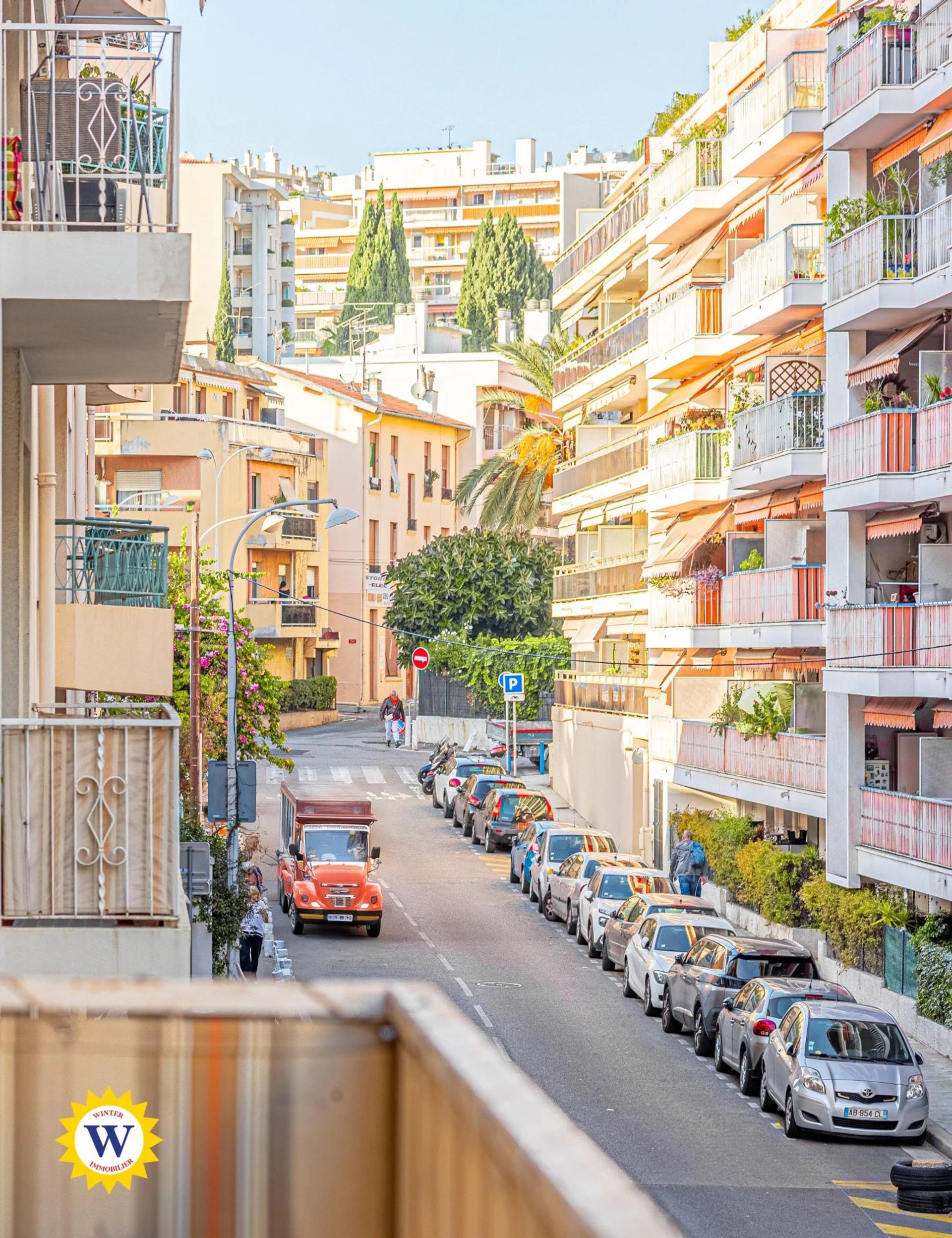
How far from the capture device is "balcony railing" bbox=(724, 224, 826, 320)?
3309 cm

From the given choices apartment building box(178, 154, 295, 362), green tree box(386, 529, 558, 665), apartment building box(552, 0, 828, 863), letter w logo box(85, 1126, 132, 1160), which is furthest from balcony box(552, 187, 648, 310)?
letter w logo box(85, 1126, 132, 1160)

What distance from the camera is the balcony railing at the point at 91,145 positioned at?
9.86 meters

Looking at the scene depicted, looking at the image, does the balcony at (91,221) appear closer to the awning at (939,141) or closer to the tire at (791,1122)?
the tire at (791,1122)

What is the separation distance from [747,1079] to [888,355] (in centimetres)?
1159

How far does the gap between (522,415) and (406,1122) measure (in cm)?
10062

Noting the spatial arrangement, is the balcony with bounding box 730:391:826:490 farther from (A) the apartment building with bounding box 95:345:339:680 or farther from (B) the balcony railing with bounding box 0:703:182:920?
(A) the apartment building with bounding box 95:345:339:680

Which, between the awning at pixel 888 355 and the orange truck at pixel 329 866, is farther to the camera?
the orange truck at pixel 329 866

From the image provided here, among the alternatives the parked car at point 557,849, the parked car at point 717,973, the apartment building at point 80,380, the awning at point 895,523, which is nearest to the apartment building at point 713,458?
the awning at point 895,523

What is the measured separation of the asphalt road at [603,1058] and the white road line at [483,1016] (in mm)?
34

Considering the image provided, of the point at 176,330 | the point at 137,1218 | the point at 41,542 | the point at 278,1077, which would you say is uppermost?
the point at 176,330

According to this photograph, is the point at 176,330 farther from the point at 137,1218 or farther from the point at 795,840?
the point at 795,840

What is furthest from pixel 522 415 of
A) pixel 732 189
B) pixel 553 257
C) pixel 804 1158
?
pixel 804 1158

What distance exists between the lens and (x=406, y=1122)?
2.99m

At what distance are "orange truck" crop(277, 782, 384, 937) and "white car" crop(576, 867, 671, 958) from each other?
11.9ft
